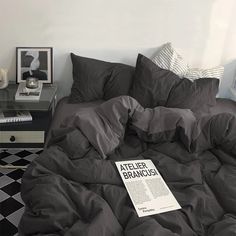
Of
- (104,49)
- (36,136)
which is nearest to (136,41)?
(104,49)

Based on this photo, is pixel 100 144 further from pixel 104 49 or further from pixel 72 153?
pixel 104 49

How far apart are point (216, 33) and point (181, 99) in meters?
0.69

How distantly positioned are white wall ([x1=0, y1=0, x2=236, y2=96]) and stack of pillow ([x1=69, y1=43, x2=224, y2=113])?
130mm

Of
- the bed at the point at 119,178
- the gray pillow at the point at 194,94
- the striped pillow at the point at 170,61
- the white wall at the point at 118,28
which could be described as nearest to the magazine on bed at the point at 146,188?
the bed at the point at 119,178

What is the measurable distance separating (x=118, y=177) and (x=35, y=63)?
4.57 ft

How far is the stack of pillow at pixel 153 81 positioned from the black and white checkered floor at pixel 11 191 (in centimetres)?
60

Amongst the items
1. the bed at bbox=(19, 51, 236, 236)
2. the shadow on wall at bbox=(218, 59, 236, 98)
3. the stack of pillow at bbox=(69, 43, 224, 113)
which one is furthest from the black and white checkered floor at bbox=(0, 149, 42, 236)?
the shadow on wall at bbox=(218, 59, 236, 98)

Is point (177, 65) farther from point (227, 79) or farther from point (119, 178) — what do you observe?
point (119, 178)

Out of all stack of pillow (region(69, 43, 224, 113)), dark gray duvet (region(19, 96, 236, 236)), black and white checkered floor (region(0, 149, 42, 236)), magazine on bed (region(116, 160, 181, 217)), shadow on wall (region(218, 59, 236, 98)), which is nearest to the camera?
dark gray duvet (region(19, 96, 236, 236))

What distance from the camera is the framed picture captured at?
2.35 m

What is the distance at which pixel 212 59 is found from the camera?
2455 mm

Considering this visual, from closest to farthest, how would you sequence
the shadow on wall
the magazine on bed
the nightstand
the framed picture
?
the magazine on bed, the nightstand, the framed picture, the shadow on wall

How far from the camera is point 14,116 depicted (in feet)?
6.74

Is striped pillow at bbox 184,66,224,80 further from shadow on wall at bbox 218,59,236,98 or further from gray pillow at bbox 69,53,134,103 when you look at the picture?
gray pillow at bbox 69,53,134,103
